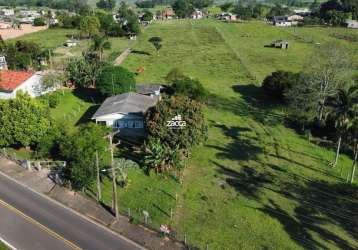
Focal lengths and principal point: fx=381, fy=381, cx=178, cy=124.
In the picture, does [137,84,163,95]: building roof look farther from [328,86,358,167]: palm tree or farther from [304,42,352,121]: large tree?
[328,86,358,167]: palm tree

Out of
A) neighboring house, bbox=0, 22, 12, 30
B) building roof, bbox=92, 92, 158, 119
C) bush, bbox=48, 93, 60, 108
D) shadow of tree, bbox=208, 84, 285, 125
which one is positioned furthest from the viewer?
neighboring house, bbox=0, 22, 12, 30

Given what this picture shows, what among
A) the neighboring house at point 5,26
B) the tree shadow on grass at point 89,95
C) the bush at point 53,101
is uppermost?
the neighboring house at point 5,26

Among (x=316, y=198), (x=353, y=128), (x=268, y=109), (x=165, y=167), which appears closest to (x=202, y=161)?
(x=165, y=167)

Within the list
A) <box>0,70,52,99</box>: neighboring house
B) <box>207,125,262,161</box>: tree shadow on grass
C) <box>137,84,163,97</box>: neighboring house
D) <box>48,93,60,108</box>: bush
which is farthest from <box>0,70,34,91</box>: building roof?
<box>207,125,262,161</box>: tree shadow on grass

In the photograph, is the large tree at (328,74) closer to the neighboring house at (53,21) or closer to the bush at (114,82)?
the bush at (114,82)

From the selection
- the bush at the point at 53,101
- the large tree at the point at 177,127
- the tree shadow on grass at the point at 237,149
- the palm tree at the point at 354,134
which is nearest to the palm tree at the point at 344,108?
the palm tree at the point at 354,134

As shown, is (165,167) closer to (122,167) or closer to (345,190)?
(122,167)
